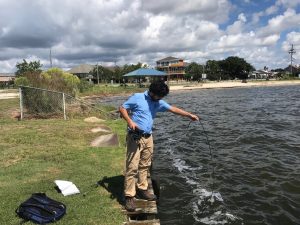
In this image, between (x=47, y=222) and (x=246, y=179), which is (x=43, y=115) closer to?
(x=246, y=179)

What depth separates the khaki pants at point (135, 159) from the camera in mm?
6586

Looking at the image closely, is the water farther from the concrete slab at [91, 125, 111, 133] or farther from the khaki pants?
the concrete slab at [91, 125, 111, 133]


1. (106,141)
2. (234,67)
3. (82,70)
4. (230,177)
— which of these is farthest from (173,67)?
(230,177)

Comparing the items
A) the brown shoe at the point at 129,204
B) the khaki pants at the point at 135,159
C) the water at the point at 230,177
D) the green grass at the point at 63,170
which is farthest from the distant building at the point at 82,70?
the brown shoe at the point at 129,204

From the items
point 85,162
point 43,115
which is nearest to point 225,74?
point 43,115

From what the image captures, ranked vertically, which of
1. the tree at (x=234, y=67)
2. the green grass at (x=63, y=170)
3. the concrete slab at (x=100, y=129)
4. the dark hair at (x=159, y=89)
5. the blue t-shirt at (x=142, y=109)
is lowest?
the green grass at (x=63, y=170)

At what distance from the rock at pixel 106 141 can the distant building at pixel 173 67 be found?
131 metres

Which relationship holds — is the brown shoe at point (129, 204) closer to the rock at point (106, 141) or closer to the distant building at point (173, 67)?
the rock at point (106, 141)

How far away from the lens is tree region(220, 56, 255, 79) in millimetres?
137625

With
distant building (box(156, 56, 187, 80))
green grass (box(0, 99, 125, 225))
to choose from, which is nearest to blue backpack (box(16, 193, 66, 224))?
green grass (box(0, 99, 125, 225))

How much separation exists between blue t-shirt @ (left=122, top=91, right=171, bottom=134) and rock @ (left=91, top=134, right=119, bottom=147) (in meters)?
6.06

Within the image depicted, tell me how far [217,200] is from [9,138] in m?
7.89

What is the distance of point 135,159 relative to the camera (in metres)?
6.61

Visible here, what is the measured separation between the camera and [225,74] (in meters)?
140
